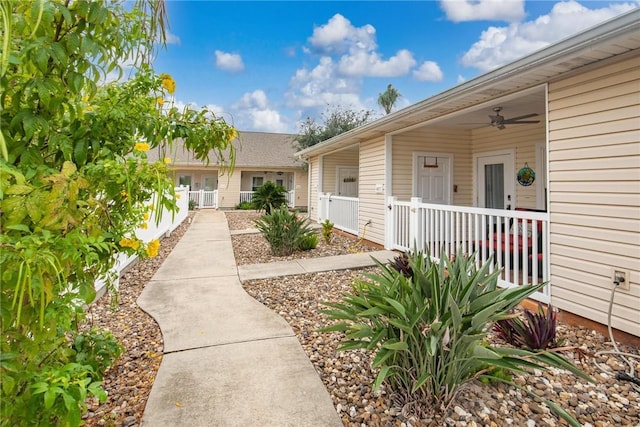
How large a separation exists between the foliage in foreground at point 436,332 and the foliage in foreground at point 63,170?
1359 millimetres

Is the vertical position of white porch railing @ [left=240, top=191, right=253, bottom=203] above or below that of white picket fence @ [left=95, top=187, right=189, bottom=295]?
above

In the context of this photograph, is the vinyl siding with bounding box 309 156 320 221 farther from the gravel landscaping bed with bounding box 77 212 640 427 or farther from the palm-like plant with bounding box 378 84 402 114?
the palm-like plant with bounding box 378 84 402 114

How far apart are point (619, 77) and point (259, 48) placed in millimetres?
7262

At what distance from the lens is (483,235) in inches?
174

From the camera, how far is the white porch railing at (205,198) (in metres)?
19.4

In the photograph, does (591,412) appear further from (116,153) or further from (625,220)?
(116,153)

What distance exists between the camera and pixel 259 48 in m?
8.12

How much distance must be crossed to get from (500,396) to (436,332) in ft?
2.47

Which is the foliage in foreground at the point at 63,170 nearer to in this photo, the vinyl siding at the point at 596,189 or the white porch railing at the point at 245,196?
the vinyl siding at the point at 596,189

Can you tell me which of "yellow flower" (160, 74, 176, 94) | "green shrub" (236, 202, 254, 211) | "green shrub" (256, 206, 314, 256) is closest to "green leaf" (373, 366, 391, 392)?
"yellow flower" (160, 74, 176, 94)

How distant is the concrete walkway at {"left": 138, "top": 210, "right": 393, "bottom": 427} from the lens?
1973mm

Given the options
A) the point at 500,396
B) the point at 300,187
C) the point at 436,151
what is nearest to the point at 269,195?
the point at 300,187

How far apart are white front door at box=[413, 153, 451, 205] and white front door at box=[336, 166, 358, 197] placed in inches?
212

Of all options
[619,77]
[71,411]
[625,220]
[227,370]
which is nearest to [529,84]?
[619,77]
